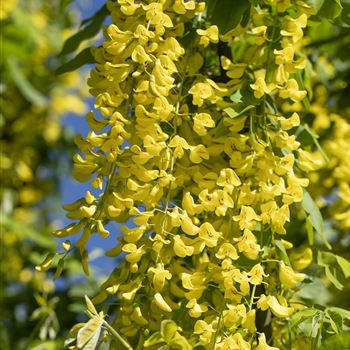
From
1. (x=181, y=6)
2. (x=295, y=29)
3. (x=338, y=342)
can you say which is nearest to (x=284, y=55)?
(x=295, y=29)

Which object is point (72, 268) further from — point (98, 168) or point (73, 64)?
point (98, 168)

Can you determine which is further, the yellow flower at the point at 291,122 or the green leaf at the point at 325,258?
the green leaf at the point at 325,258

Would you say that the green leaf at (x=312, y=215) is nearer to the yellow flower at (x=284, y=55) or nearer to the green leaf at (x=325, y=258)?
the green leaf at (x=325, y=258)

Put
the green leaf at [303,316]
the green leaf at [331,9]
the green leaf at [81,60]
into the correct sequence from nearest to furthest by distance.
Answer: the green leaf at [303,316], the green leaf at [331,9], the green leaf at [81,60]

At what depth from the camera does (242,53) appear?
4.38ft

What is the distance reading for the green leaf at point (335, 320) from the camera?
102cm

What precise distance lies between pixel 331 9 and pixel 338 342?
1.53 feet

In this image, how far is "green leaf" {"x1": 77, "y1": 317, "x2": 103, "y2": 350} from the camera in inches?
37.9

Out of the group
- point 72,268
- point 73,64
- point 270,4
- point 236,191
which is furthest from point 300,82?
point 72,268

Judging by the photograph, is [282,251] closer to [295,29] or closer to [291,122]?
[291,122]

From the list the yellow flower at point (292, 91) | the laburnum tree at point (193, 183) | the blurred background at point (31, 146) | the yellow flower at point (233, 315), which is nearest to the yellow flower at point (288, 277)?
the laburnum tree at point (193, 183)

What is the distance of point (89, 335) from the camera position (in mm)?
970

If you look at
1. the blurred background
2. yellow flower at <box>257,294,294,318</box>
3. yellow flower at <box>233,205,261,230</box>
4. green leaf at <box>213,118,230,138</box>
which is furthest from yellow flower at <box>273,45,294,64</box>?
the blurred background

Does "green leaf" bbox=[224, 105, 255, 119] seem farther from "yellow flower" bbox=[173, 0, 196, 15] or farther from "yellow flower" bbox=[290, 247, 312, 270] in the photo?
"yellow flower" bbox=[290, 247, 312, 270]
